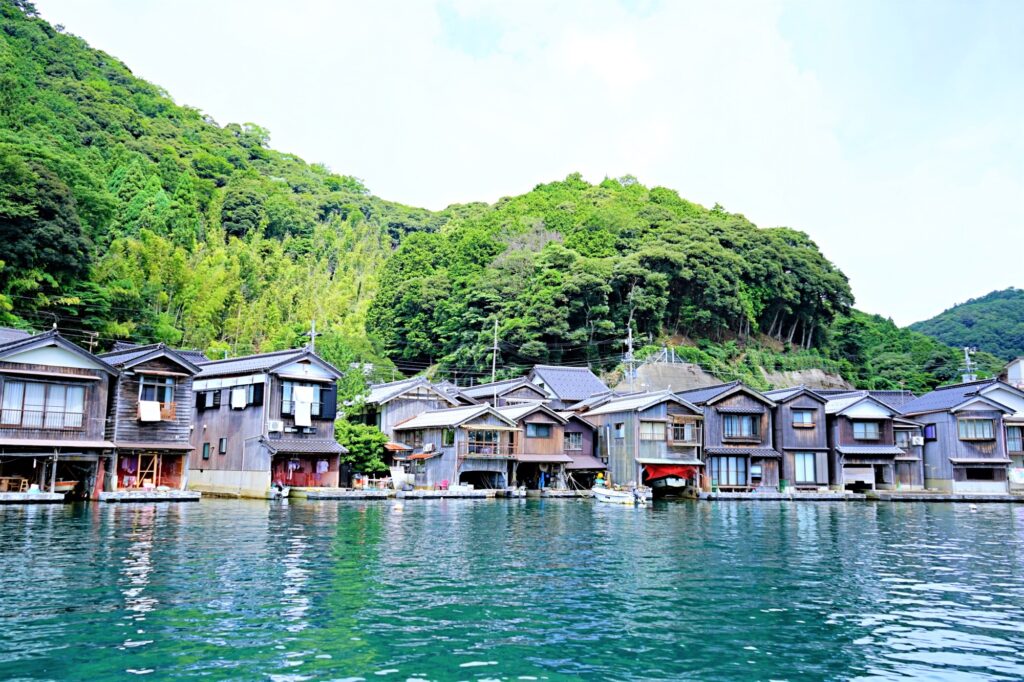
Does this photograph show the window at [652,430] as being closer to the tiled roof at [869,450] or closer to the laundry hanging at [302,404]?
the tiled roof at [869,450]

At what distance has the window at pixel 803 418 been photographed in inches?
1949

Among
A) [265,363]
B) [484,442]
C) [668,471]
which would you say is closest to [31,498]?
[265,363]

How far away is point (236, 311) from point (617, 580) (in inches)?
2205

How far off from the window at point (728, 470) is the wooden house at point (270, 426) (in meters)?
22.4

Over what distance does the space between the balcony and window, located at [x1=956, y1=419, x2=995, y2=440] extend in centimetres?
4719

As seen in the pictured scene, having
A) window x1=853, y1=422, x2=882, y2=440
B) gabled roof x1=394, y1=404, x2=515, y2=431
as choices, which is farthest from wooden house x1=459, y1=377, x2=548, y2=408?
window x1=853, y1=422, x2=882, y2=440

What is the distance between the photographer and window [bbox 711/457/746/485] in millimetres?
48062

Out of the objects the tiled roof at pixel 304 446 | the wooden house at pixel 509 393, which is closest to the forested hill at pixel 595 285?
the wooden house at pixel 509 393

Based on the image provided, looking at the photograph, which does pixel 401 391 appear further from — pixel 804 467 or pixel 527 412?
pixel 804 467

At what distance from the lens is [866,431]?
50.8m

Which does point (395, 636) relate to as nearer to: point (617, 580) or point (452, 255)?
point (617, 580)

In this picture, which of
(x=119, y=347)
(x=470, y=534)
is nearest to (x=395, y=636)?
(x=470, y=534)

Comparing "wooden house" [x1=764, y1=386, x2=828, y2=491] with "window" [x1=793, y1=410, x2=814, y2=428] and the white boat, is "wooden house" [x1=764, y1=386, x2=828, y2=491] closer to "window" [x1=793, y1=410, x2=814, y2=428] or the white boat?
"window" [x1=793, y1=410, x2=814, y2=428]

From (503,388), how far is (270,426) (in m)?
21.5
